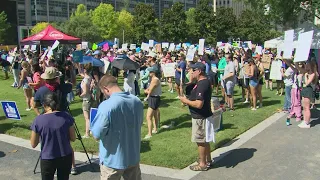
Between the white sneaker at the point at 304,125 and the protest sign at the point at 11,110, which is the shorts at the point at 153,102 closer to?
the protest sign at the point at 11,110

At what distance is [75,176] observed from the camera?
Result: 6145 millimetres

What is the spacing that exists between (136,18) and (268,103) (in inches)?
2056

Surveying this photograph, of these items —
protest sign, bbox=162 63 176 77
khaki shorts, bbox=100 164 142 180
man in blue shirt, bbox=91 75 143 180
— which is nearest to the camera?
man in blue shirt, bbox=91 75 143 180

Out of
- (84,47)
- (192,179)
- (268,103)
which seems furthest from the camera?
(84,47)

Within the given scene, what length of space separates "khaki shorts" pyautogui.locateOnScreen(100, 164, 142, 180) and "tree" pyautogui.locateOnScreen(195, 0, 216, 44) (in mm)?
53853

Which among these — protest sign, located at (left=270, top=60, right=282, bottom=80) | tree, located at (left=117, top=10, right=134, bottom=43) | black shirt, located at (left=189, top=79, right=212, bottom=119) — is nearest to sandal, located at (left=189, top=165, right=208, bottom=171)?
black shirt, located at (left=189, top=79, right=212, bottom=119)

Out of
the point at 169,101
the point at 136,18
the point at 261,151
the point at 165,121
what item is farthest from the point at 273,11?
the point at 136,18

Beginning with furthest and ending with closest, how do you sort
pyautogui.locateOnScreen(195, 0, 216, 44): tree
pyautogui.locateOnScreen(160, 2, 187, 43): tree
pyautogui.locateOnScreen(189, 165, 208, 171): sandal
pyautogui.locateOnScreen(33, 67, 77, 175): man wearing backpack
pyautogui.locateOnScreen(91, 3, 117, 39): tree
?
pyautogui.locateOnScreen(91, 3, 117, 39): tree, pyautogui.locateOnScreen(160, 2, 187, 43): tree, pyautogui.locateOnScreen(195, 0, 216, 44): tree, pyautogui.locateOnScreen(189, 165, 208, 171): sandal, pyautogui.locateOnScreen(33, 67, 77, 175): man wearing backpack

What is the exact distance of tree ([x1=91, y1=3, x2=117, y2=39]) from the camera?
69438 millimetres

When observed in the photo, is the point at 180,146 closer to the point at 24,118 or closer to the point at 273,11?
the point at 24,118

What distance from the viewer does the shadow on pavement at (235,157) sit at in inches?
258

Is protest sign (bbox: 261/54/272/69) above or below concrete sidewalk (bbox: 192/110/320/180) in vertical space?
above

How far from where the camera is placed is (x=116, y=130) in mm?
3822

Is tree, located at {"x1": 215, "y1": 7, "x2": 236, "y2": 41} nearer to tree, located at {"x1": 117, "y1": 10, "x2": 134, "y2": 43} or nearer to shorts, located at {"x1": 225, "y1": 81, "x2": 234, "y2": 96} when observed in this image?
tree, located at {"x1": 117, "y1": 10, "x2": 134, "y2": 43}
